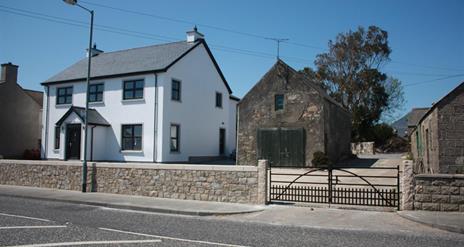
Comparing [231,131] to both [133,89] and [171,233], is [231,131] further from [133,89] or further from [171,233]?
[171,233]

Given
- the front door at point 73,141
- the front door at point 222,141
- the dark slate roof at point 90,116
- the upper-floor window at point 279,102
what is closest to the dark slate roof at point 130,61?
the dark slate roof at point 90,116

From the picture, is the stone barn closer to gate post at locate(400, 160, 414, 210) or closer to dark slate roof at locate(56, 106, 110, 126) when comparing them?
dark slate roof at locate(56, 106, 110, 126)

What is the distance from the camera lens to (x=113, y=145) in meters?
27.5

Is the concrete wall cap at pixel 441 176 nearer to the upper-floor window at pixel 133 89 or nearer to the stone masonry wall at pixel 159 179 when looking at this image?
the stone masonry wall at pixel 159 179

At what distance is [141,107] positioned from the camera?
1051 inches

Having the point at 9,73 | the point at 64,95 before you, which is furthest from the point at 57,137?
the point at 9,73

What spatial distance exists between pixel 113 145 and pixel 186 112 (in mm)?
5796

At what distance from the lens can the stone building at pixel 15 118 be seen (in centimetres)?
3369

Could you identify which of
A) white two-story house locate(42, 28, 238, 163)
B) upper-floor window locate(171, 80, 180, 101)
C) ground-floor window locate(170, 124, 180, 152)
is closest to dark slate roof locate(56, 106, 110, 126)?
white two-story house locate(42, 28, 238, 163)

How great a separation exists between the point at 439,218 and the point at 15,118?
35.2 metres

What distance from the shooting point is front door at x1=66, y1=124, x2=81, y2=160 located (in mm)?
27672

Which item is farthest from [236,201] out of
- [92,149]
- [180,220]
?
[92,149]

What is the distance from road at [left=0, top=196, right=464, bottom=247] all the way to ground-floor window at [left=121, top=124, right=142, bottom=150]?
15073 mm

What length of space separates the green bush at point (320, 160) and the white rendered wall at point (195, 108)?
9879mm
